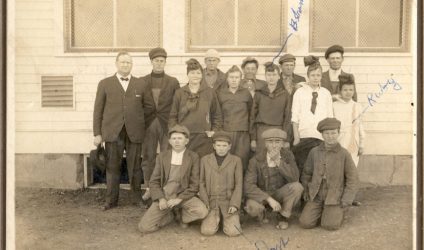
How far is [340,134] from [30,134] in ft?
6.04

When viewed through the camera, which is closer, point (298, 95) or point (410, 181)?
point (410, 181)

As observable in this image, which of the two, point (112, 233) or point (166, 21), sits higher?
point (166, 21)

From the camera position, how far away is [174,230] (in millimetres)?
3516

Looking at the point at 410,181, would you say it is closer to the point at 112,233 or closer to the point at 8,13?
the point at 112,233

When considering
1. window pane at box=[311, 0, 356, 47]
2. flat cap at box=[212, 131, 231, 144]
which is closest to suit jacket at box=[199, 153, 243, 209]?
flat cap at box=[212, 131, 231, 144]

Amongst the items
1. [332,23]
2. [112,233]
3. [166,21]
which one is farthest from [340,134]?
[112,233]

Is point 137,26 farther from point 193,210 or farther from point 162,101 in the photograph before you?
point 193,210

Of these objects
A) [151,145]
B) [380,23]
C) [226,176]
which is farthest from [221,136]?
[380,23]

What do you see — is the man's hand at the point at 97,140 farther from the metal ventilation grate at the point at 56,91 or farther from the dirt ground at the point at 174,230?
the dirt ground at the point at 174,230

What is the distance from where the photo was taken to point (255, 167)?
3637 mm

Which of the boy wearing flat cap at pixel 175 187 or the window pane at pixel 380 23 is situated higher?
the window pane at pixel 380 23

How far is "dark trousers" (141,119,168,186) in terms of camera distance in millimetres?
3686

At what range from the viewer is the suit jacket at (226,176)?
3545mm

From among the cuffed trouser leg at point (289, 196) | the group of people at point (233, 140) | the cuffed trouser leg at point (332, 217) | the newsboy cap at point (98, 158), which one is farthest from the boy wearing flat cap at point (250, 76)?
the newsboy cap at point (98, 158)
